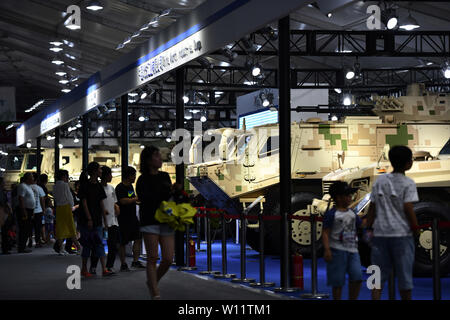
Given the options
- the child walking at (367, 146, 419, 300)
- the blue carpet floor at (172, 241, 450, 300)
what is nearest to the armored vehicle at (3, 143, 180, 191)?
the blue carpet floor at (172, 241, 450, 300)

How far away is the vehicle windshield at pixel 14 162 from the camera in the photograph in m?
31.8

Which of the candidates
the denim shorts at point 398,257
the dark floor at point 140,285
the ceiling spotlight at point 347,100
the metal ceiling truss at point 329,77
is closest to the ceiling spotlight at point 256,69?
the metal ceiling truss at point 329,77

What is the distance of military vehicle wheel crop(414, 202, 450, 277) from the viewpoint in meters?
12.4

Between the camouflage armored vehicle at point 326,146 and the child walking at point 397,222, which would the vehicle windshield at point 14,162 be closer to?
the camouflage armored vehicle at point 326,146

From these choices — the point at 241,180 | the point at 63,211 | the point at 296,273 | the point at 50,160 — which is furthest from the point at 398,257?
the point at 50,160

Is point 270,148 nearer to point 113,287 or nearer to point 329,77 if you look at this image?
point 113,287

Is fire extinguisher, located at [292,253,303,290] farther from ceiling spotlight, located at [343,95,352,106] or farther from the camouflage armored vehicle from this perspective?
ceiling spotlight, located at [343,95,352,106]

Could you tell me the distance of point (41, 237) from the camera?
2227 centimetres

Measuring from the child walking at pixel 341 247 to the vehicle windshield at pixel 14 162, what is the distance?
25.5 meters

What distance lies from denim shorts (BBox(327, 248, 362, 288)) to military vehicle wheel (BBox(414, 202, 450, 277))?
15.4ft

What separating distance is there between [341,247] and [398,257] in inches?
26.8

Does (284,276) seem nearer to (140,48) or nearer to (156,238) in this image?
(156,238)

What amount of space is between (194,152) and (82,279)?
8.16 m

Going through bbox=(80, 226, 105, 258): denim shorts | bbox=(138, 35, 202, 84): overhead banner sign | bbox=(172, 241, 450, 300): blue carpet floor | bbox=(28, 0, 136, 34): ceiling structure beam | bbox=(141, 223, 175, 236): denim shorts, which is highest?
bbox=(28, 0, 136, 34): ceiling structure beam
